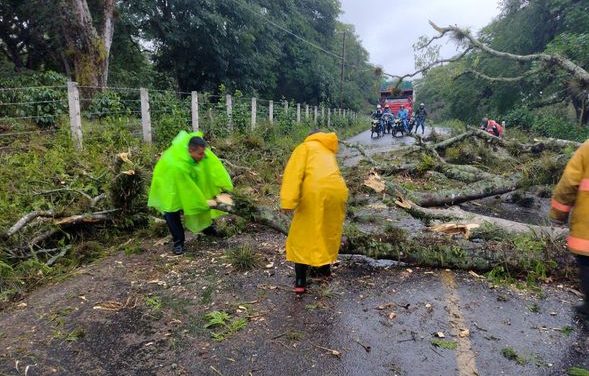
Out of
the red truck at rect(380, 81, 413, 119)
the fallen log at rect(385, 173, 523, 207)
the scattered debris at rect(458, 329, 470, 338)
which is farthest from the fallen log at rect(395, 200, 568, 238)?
the red truck at rect(380, 81, 413, 119)

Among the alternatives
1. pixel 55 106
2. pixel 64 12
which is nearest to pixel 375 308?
pixel 55 106

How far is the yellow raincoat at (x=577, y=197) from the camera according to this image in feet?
9.56

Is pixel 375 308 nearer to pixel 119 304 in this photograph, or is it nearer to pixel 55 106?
pixel 119 304

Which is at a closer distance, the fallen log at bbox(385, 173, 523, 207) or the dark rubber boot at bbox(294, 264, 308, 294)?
the dark rubber boot at bbox(294, 264, 308, 294)

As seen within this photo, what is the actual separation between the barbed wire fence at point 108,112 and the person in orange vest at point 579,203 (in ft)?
24.1

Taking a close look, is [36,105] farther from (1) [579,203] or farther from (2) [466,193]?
(1) [579,203]

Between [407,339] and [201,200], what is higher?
[201,200]

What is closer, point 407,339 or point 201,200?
point 407,339

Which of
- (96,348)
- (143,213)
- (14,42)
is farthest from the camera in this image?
(14,42)

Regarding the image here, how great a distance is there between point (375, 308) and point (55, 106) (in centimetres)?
760

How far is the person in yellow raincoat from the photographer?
358cm

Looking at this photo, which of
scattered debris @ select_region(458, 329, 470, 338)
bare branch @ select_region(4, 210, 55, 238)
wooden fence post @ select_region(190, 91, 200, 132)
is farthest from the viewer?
wooden fence post @ select_region(190, 91, 200, 132)

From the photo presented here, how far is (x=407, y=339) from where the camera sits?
3.13 metres

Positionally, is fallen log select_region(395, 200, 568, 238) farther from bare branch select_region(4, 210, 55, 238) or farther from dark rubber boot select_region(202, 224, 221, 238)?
bare branch select_region(4, 210, 55, 238)
